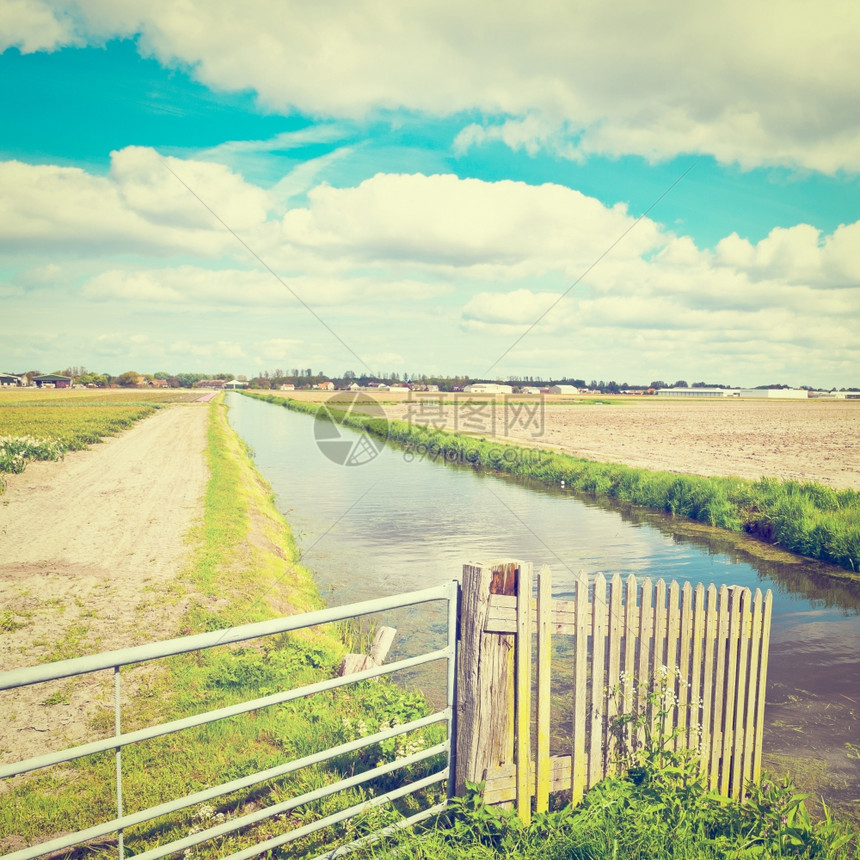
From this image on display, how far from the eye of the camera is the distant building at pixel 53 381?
17065cm

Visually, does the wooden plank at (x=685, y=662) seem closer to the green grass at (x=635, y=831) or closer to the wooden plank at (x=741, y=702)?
the green grass at (x=635, y=831)

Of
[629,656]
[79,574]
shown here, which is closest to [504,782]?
[629,656]

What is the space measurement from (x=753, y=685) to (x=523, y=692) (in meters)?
2.21

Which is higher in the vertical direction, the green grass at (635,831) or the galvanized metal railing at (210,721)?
the galvanized metal railing at (210,721)

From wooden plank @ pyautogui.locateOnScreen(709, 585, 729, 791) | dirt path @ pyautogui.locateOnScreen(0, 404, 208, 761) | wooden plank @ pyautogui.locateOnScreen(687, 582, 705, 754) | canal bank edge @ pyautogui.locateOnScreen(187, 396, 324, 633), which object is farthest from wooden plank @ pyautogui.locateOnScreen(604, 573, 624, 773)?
canal bank edge @ pyautogui.locateOnScreen(187, 396, 324, 633)

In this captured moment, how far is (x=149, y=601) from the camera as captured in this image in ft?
31.2

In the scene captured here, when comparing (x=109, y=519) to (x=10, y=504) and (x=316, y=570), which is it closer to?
(x=10, y=504)

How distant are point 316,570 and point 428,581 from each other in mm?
2579

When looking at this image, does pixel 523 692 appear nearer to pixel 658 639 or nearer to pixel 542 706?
pixel 542 706

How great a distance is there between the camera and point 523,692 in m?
4.00

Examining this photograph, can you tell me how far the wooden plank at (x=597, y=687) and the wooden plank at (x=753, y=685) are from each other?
1.44 m

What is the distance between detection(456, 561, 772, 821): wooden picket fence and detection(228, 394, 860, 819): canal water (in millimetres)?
1802

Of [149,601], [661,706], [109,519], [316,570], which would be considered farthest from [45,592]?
[661,706]

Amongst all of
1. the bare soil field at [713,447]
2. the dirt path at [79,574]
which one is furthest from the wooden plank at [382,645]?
the bare soil field at [713,447]
